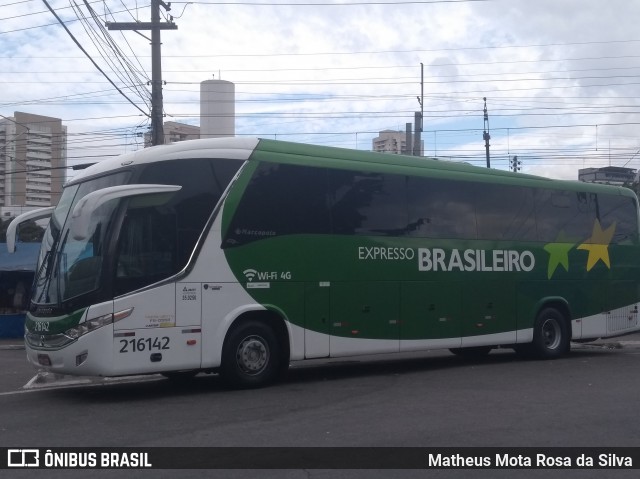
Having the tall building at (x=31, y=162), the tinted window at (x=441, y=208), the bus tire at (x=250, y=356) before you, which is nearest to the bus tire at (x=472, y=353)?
the tinted window at (x=441, y=208)

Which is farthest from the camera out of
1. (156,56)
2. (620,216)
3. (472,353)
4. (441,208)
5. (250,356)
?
(156,56)

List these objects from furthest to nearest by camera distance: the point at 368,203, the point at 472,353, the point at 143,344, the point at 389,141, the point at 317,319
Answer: the point at 389,141 → the point at 472,353 → the point at 368,203 → the point at 317,319 → the point at 143,344

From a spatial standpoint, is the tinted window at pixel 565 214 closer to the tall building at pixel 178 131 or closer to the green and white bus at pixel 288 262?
the green and white bus at pixel 288 262

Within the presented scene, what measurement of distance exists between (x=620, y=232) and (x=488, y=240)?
463 centimetres

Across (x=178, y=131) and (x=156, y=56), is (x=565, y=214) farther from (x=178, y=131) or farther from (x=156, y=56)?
(x=178, y=131)

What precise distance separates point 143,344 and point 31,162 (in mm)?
57318

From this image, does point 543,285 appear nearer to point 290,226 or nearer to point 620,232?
point 620,232

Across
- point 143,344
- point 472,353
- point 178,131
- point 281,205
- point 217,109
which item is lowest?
point 472,353

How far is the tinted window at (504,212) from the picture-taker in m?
17.1

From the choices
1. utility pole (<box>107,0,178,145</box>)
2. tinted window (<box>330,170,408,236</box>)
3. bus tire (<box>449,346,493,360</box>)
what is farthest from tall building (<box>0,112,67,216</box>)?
tinted window (<box>330,170,408,236</box>)

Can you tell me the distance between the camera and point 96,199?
38.3 ft

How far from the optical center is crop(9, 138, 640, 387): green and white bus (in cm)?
1200

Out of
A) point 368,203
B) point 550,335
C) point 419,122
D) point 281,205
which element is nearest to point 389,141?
point 419,122

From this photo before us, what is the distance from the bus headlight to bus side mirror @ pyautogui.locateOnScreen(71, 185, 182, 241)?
3.81 ft
